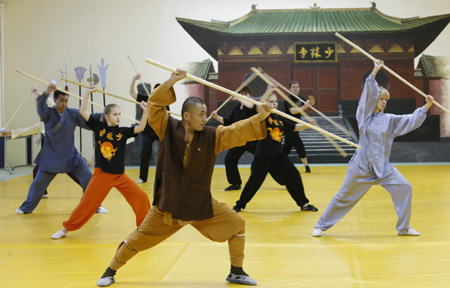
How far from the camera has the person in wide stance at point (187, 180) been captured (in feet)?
9.29

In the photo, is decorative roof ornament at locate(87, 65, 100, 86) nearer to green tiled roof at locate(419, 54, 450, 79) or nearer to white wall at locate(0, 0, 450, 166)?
white wall at locate(0, 0, 450, 166)

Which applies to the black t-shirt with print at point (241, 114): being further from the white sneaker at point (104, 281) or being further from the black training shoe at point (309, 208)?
the white sneaker at point (104, 281)

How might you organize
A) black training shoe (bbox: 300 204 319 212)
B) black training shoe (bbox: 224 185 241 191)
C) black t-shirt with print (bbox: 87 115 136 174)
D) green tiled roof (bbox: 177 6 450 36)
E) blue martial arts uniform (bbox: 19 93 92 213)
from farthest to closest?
green tiled roof (bbox: 177 6 450 36), black training shoe (bbox: 224 185 241 191), black training shoe (bbox: 300 204 319 212), blue martial arts uniform (bbox: 19 93 92 213), black t-shirt with print (bbox: 87 115 136 174)

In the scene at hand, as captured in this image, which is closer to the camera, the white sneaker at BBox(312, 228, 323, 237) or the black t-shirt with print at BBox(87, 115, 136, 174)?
the white sneaker at BBox(312, 228, 323, 237)

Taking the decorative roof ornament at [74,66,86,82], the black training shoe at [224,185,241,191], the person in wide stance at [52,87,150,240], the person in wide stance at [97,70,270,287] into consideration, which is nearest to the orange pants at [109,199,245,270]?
the person in wide stance at [97,70,270,287]

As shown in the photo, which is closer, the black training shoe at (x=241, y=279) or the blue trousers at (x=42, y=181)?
the black training shoe at (x=241, y=279)

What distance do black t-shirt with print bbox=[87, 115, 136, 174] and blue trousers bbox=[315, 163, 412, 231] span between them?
5.76ft

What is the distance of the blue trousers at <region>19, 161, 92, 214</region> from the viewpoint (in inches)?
200

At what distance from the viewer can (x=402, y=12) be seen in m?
10.6

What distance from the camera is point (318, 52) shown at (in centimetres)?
1062

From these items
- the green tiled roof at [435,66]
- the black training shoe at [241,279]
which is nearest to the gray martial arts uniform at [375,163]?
the black training shoe at [241,279]

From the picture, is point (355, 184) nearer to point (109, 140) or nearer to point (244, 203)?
point (244, 203)

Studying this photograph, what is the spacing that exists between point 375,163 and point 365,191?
0.81 feet

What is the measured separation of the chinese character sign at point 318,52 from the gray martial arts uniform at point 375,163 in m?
6.78
